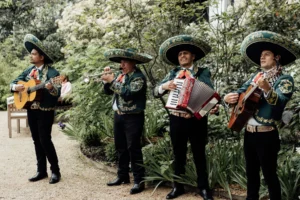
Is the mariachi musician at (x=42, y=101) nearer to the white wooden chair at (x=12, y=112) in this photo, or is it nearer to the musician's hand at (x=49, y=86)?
the musician's hand at (x=49, y=86)

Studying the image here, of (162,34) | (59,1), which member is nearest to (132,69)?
(162,34)

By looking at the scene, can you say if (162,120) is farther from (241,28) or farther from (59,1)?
(59,1)

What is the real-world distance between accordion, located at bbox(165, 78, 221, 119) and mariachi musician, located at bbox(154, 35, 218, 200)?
121 mm

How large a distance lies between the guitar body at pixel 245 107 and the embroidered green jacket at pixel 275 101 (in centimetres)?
7

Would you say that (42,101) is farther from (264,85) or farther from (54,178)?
(264,85)

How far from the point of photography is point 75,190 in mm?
5301

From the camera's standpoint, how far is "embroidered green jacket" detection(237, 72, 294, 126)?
3.49 m

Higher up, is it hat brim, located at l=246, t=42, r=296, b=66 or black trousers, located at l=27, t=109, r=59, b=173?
hat brim, located at l=246, t=42, r=296, b=66

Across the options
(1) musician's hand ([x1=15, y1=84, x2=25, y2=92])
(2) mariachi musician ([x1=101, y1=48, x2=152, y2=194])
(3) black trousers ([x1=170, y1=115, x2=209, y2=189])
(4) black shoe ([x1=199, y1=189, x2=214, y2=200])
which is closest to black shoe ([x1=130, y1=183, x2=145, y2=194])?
(2) mariachi musician ([x1=101, y1=48, x2=152, y2=194])

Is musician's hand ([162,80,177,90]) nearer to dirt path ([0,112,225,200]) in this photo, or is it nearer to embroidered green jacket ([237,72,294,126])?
embroidered green jacket ([237,72,294,126])

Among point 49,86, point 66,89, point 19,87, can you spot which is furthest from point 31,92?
point 66,89

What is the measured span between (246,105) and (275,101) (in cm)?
28

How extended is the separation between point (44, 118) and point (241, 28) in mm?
2892

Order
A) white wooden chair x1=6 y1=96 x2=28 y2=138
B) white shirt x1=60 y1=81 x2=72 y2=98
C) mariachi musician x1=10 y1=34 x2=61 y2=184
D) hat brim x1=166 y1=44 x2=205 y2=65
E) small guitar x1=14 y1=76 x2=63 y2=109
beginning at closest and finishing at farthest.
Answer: hat brim x1=166 y1=44 x2=205 y2=65
small guitar x1=14 y1=76 x2=63 y2=109
mariachi musician x1=10 y1=34 x2=61 y2=184
white shirt x1=60 y1=81 x2=72 y2=98
white wooden chair x1=6 y1=96 x2=28 y2=138
